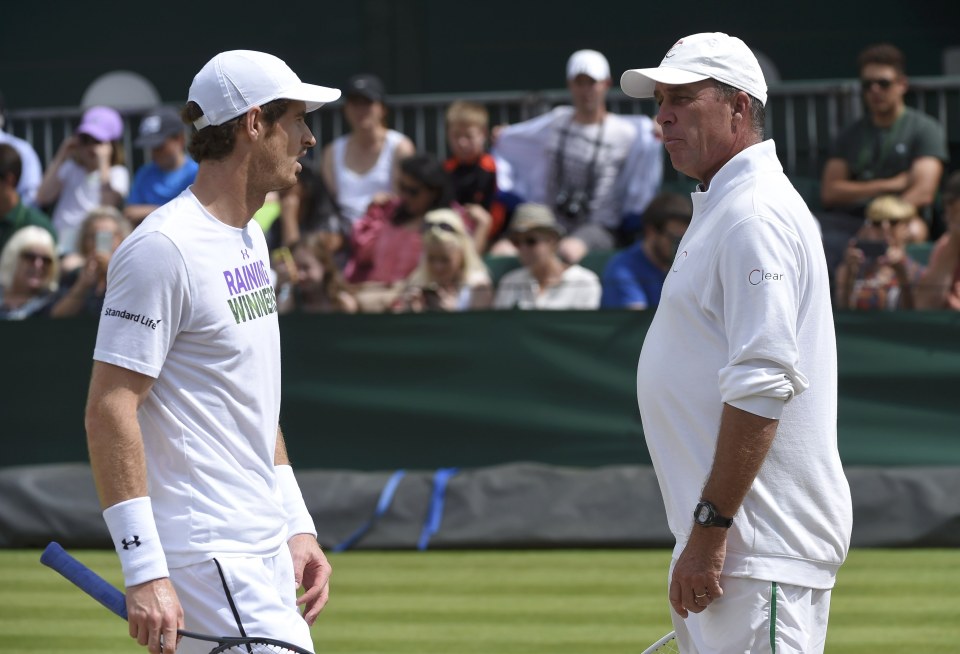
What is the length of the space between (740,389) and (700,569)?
40 centimetres

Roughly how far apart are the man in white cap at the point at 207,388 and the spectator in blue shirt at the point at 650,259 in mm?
5657

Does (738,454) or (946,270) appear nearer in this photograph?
(738,454)

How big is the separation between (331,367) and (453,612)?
254 centimetres

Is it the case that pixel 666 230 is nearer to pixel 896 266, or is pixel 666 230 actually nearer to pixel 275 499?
pixel 896 266

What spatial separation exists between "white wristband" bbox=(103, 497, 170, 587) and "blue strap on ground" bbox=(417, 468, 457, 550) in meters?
5.40

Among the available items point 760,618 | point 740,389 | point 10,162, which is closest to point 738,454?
point 740,389

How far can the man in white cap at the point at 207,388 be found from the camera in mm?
3168

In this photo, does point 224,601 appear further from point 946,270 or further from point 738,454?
point 946,270

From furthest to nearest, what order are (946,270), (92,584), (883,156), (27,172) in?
1. (27,172)
2. (883,156)
3. (946,270)
4. (92,584)

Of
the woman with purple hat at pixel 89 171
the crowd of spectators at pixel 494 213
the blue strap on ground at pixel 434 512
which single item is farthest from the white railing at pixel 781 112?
the blue strap on ground at pixel 434 512

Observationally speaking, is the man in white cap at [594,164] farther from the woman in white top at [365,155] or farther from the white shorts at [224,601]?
the white shorts at [224,601]

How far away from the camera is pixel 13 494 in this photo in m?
8.89

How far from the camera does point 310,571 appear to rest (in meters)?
3.78

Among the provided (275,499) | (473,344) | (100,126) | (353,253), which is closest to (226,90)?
(275,499)
